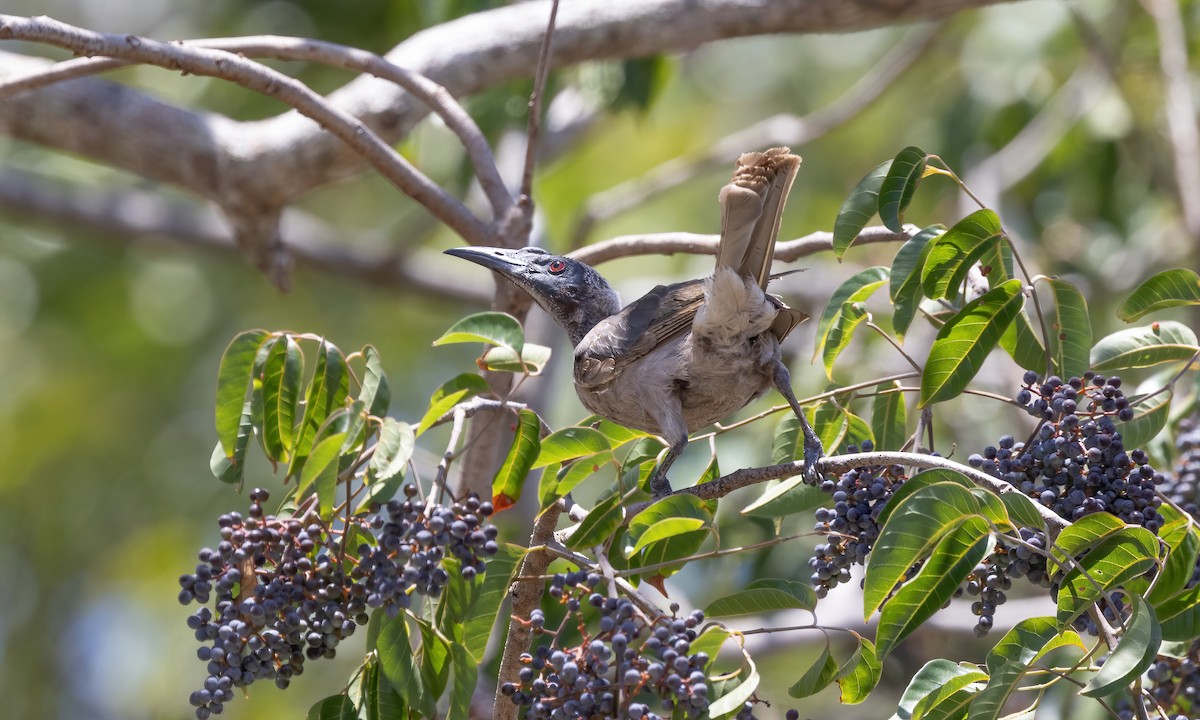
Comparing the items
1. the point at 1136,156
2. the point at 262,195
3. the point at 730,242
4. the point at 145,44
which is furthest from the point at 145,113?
the point at 1136,156

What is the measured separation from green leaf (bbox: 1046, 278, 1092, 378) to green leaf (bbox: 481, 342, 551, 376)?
1202 millimetres

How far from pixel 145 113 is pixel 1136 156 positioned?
5680mm

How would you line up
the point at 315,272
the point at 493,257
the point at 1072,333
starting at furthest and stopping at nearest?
the point at 315,272
the point at 493,257
the point at 1072,333

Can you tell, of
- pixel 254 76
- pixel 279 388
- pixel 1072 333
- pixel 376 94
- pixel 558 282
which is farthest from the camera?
pixel 376 94

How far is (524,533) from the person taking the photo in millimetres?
5637

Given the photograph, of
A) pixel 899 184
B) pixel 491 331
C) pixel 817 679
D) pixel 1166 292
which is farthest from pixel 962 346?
pixel 491 331

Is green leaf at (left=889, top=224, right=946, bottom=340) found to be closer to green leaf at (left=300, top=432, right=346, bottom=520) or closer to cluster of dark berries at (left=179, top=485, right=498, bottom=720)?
cluster of dark berries at (left=179, top=485, right=498, bottom=720)

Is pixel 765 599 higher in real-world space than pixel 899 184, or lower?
lower

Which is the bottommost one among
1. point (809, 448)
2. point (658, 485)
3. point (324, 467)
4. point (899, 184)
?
point (324, 467)

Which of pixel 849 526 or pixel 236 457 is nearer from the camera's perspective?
pixel 849 526

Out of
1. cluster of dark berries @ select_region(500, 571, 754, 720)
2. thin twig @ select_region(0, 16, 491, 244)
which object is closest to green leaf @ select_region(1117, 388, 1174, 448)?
cluster of dark berries @ select_region(500, 571, 754, 720)

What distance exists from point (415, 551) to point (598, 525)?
1.39ft

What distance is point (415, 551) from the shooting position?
93.8 inches

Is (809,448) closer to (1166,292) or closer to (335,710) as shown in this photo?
(1166,292)
